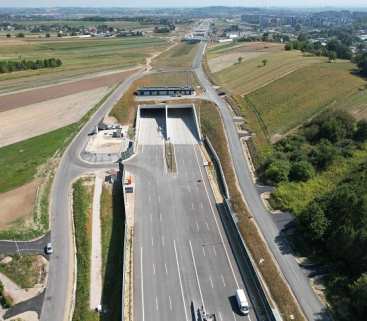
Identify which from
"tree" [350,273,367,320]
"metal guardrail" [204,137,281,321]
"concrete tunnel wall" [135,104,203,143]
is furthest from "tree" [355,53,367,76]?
"tree" [350,273,367,320]

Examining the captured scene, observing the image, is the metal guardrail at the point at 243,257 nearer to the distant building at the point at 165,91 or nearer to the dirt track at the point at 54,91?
the distant building at the point at 165,91

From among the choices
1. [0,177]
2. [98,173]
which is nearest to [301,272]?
[98,173]

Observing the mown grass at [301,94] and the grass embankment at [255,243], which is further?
the mown grass at [301,94]

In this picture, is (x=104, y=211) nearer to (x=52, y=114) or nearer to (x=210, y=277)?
(x=210, y=277)

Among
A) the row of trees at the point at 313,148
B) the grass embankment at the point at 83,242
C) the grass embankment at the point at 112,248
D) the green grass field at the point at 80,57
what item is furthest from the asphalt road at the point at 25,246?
the green grass field at the point at 80,57

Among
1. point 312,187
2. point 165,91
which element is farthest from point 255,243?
point 165,91

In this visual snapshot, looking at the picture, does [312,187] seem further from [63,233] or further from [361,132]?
[63,233]
